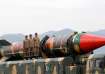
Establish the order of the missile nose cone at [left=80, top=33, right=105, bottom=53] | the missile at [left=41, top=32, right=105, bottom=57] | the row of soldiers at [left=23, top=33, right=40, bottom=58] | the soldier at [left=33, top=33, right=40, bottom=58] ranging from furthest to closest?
the row of soldiers at [left=23, top=33, right=40, bottom=58]
the soldier at [left=33, top=33, right=40, bottom=58]
the missile at [left=41, top=32, right=105, bottom=57]
the missile nose cone at [left=80, top=33, right=105, bottom=53]

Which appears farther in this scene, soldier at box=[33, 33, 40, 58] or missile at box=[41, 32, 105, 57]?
soldier at box=[33, 33, 40, 58]

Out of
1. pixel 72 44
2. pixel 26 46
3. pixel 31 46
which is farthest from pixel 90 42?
pixel 26 46

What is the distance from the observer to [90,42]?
570 inches

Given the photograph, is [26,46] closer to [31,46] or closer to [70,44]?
[31,46]

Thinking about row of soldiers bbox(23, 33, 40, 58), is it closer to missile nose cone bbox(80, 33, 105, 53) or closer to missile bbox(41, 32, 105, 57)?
missile bbox(41, 32, 105, 57)

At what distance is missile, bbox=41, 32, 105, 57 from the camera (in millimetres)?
14431

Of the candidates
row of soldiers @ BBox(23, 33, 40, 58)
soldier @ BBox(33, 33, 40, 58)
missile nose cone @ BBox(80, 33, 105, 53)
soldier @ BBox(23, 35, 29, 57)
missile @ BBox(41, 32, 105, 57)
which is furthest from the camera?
soldier @ BBox(23, 35, 29, 57)

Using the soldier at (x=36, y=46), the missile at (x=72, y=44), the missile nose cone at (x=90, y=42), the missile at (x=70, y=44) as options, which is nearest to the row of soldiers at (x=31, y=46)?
the soldier at (x=36, y=46)

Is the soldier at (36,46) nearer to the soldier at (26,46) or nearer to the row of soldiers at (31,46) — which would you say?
the row of soldiers at (31,46)

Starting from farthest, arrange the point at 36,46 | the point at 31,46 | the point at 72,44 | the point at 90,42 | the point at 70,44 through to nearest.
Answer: the point at 31,46 → the point at 36,46 → the point at 70,44 → the point at 72,44 → the point at 90,42

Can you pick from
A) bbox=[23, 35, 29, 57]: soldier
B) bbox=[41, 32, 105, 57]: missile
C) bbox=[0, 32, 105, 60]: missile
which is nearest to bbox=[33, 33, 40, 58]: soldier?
bbox=[0, 32, 105, 60]: missile

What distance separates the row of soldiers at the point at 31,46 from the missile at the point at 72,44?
→ 624mm

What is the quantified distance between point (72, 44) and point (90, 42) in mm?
1037

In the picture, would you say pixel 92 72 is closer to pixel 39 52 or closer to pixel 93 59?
pixel 93 59
